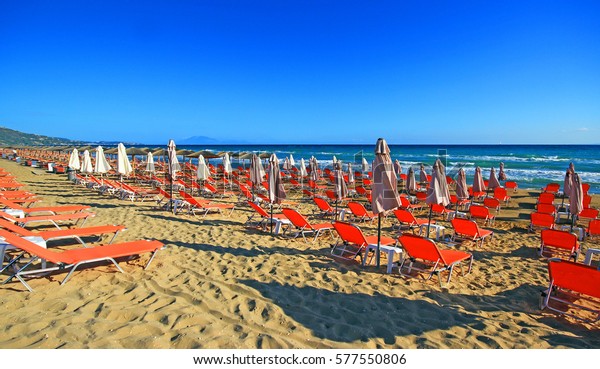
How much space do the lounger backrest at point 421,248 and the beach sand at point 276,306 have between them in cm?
37

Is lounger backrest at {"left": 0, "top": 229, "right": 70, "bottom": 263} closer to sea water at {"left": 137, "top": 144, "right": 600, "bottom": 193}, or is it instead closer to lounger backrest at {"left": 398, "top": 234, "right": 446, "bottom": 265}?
lounger backrest at {"left": 398, "top": 234, "right": 446, "bottom": 265}

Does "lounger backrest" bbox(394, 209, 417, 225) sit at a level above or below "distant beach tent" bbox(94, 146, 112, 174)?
below

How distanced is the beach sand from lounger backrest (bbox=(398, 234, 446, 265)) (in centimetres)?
37

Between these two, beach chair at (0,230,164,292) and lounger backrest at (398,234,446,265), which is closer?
beach chair at (0,230,164,292)

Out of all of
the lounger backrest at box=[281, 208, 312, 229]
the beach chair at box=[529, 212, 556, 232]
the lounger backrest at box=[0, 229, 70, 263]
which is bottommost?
the beach chair at box=[529, 212, 556, 232]

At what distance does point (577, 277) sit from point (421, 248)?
5.67 feet

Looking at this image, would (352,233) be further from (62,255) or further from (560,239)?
(62,255)

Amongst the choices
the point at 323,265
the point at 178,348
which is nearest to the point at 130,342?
the point at 178,348

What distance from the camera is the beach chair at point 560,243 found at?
19.3ft

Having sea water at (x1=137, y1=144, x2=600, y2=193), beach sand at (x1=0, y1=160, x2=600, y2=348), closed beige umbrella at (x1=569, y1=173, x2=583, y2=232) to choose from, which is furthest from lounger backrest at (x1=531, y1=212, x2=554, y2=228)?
sea water at (x1=137, y1=144, x2=600, y2=193)

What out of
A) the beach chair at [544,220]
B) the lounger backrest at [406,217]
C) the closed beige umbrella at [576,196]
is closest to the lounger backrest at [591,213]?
the beach chair at [544,220]

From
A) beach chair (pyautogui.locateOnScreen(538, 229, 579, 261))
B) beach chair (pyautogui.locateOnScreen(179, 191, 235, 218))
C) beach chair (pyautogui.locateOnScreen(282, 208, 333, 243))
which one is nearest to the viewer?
beach chair (pyautogui.locateOnScreen(538, 229, 579, 261))

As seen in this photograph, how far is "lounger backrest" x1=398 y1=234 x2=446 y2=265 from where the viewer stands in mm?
4637
